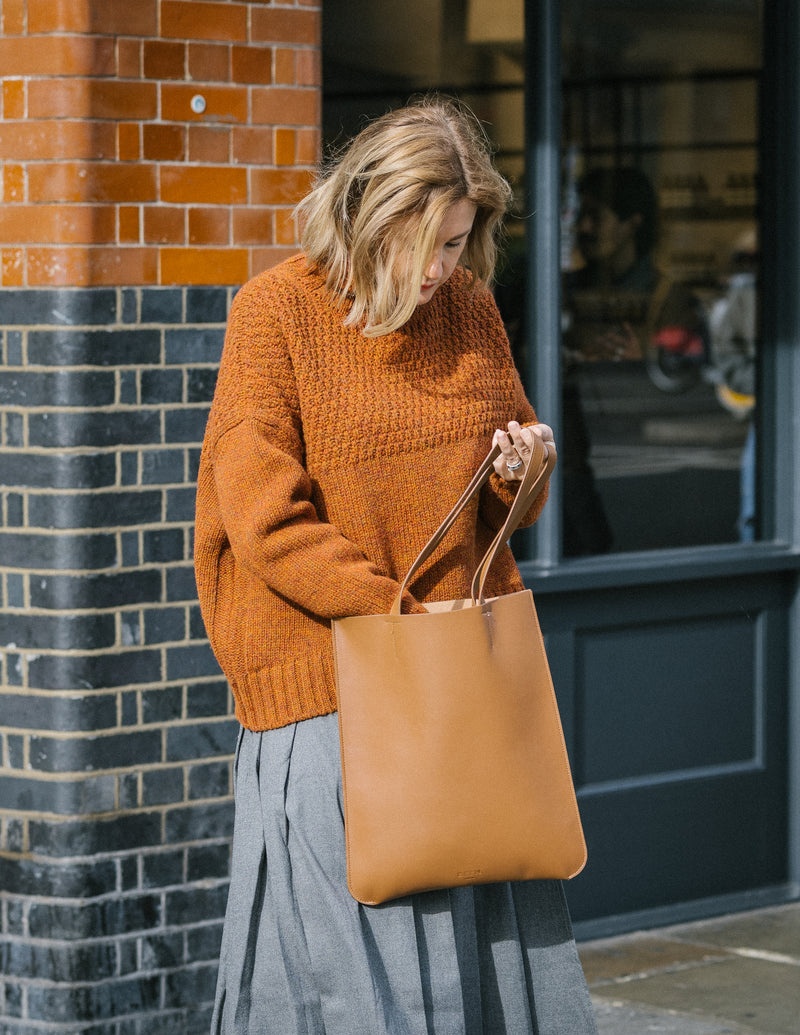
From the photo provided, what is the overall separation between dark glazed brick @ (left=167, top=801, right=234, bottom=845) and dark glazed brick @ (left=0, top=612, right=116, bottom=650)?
0.47 metres

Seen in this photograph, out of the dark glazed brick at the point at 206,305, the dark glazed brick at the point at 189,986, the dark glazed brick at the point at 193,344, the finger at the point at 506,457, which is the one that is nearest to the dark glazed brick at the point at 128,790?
the dark glazed brick at the point at 189,986

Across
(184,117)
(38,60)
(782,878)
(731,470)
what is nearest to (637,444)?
(731,470)

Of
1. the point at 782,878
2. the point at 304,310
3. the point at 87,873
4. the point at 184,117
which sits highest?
the point at 184,117

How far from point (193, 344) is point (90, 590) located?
644mm

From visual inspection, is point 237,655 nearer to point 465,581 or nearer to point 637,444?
point 465,581

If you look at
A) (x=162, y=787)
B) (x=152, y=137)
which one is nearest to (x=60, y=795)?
(x=162, y=787)

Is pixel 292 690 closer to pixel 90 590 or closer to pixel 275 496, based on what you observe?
pixel 275 496

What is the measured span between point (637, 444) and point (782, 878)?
151 centimetres

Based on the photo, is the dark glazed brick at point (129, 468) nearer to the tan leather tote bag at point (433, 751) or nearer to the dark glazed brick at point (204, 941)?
the dark glazed brick at point (204, 941)

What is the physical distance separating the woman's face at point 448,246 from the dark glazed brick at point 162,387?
126 cm

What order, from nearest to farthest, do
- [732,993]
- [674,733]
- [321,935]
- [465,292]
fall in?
[321,935]
[465,292]
[732,993]
[674,733]

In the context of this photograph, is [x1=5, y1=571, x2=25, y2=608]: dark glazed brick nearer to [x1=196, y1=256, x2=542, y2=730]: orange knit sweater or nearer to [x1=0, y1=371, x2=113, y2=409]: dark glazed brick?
[x1=0, y1=371, x2=113, y2=409]: dark glazed brick

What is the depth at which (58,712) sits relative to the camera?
3750mm

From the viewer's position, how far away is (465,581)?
277 cm
